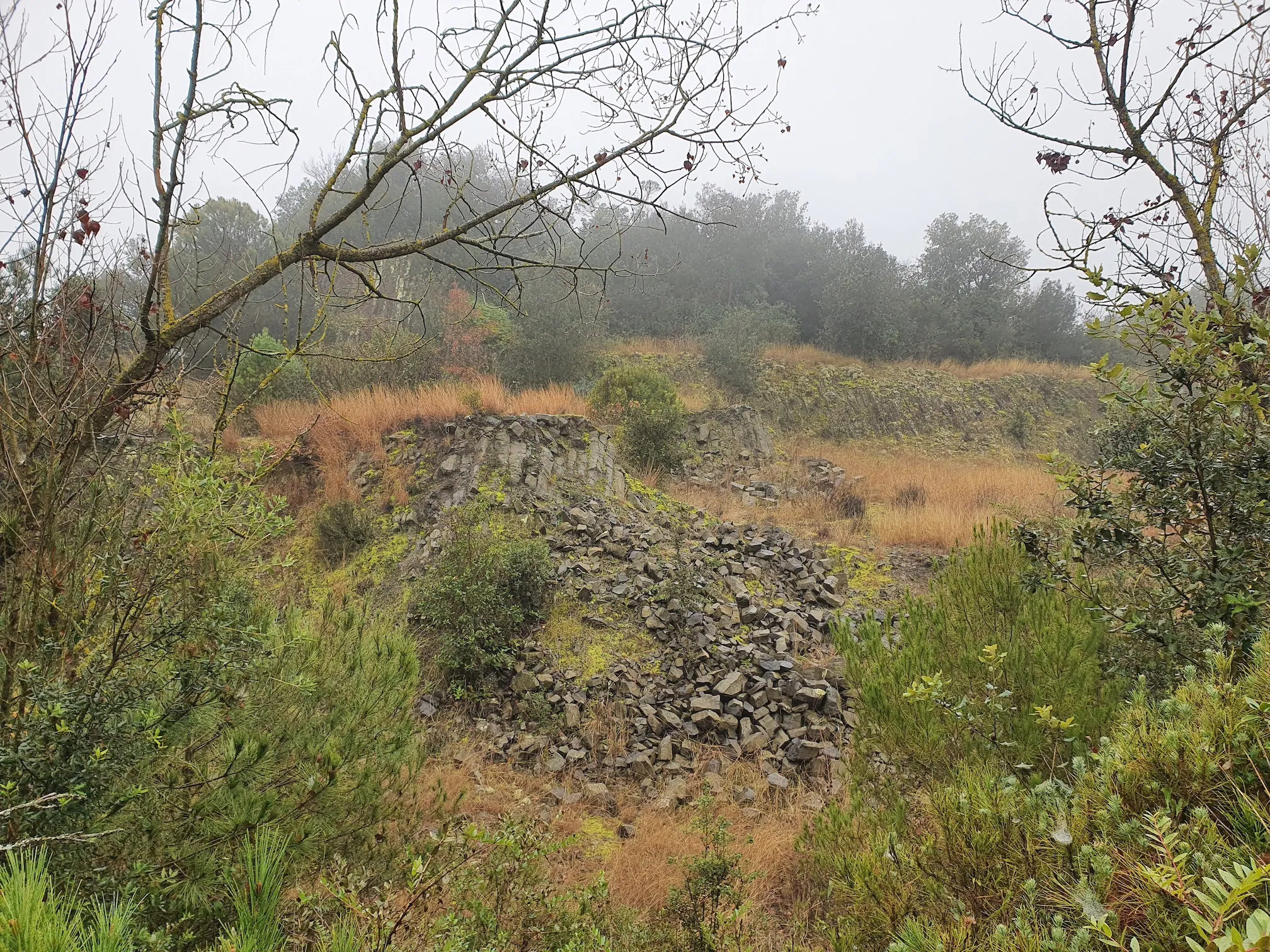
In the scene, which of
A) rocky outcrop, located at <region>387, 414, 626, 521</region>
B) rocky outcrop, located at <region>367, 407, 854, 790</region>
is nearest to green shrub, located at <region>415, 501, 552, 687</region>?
rocky outcrop, located at <region>367, 407, 854, 790</region>

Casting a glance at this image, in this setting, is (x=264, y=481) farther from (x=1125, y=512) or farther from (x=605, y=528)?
(x=1125, y=512)

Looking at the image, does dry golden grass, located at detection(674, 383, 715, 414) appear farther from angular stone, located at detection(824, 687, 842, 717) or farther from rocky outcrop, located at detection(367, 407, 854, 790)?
angular stone, located at detection(824, 687, 842, 717)

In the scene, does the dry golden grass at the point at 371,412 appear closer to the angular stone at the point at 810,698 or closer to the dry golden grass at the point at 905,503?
the dry golden grass at the point at 905,503

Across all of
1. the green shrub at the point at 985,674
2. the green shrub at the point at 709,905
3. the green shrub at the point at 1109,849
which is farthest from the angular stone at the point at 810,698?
the green shrub at the point at 1109,849

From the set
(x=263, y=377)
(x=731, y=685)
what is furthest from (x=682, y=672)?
(x=263, y=377)

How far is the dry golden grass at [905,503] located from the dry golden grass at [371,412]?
335cm

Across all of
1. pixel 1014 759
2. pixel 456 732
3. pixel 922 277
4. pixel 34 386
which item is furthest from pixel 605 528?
pixel 922 277

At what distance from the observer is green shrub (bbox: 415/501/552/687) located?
6043mm

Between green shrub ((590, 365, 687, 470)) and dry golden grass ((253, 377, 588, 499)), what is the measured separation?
1305mm

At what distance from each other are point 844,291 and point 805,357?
4.83 meters

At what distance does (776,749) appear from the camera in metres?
5.29

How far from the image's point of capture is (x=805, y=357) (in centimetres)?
2106

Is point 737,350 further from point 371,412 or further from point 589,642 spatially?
point 589,642

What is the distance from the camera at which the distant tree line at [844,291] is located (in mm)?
23703
